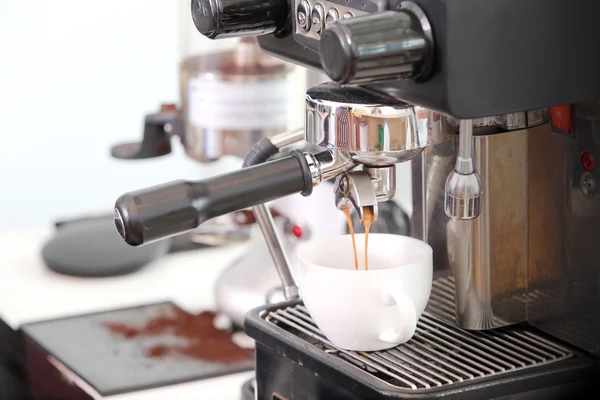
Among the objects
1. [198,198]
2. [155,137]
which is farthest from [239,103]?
[198,198]

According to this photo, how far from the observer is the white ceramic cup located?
0.68m

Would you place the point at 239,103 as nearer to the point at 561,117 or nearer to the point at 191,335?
the point at 191,335

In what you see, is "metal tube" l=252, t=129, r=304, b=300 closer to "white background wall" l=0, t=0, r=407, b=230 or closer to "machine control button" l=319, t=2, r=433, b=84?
"machine control button" l=319, t=2, r=433, b=84

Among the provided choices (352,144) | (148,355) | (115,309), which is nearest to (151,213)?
(352,144)

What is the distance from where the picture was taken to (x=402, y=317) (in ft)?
2.25

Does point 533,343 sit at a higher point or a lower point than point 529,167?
lower

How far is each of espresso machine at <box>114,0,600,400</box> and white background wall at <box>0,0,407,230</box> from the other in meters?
1.18

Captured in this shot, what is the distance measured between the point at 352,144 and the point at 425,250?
118 millimetres

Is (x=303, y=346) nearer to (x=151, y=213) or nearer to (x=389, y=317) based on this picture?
(x=389, y=317)

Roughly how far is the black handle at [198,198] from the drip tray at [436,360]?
12 cm

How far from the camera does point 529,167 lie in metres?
0.72

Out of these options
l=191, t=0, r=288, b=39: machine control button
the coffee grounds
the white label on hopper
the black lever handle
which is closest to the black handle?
l=191, t=0, r=288, b=39: machine control button

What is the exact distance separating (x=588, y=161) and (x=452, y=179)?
0.11 m

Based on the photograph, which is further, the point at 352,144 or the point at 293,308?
the point at 293,308
